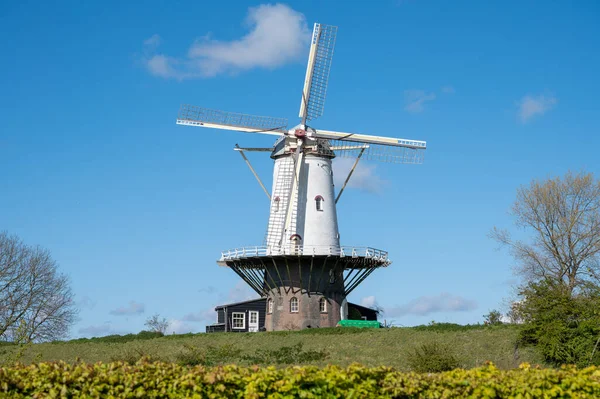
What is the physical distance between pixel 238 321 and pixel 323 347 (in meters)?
15.2

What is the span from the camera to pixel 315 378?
11.9m

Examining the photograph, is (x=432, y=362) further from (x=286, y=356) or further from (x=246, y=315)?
(x=246, y=315)

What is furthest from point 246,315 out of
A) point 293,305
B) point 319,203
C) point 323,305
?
point 319,203

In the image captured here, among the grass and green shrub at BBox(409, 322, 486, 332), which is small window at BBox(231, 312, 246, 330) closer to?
the grass

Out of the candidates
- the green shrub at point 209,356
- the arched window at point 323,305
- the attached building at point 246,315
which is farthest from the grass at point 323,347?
the attached building at point 246,315

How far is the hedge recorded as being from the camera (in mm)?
11617

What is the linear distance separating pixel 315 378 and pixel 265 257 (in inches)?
1187

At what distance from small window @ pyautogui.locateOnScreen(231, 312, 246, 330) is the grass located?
23.1ft

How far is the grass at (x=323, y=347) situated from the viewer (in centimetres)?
2781

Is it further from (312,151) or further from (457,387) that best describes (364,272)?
(457,387)

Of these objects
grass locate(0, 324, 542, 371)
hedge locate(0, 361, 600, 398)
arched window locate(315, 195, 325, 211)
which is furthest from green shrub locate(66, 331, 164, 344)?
hedge locate(0, 361, 600, 398)

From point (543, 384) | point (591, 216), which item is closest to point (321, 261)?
point (591, 216)

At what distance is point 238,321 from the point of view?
46781 mm

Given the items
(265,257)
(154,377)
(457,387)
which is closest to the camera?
(154,377)
